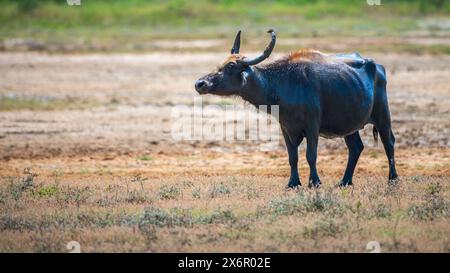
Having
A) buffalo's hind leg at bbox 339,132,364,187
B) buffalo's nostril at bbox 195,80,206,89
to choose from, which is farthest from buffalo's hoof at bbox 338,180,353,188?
buffalo's nostril at bbox 195,80,206,89

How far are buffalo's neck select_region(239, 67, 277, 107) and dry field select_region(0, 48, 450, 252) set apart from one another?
1.20 m

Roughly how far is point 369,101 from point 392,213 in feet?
7.41

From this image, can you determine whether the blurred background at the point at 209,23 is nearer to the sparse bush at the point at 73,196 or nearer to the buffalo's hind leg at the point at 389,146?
the buffalo's hind leg at the point at 389,146

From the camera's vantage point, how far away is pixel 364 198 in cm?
1201

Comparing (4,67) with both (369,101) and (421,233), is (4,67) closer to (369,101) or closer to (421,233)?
(369,101)

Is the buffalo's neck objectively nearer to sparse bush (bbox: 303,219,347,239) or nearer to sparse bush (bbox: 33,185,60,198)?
sparse bush (bbox: 303,219,347,239)

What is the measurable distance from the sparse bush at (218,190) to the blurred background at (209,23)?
20523 millimetres

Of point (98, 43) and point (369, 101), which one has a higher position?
point (369, 101)

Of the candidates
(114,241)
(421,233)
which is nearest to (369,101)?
(421,233)

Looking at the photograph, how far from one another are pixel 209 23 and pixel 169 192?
34.0 m

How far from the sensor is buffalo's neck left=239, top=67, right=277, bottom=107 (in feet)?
41.7

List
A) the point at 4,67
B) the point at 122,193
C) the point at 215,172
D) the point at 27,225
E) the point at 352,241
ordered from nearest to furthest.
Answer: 1. the point at 352,241
2. the point at 27,225
3. the point at 122,193
4. the point at 215,172
5. the point at 4,67

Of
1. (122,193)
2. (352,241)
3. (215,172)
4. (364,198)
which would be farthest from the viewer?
(215,172)

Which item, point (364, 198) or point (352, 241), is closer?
point (352, 241)
